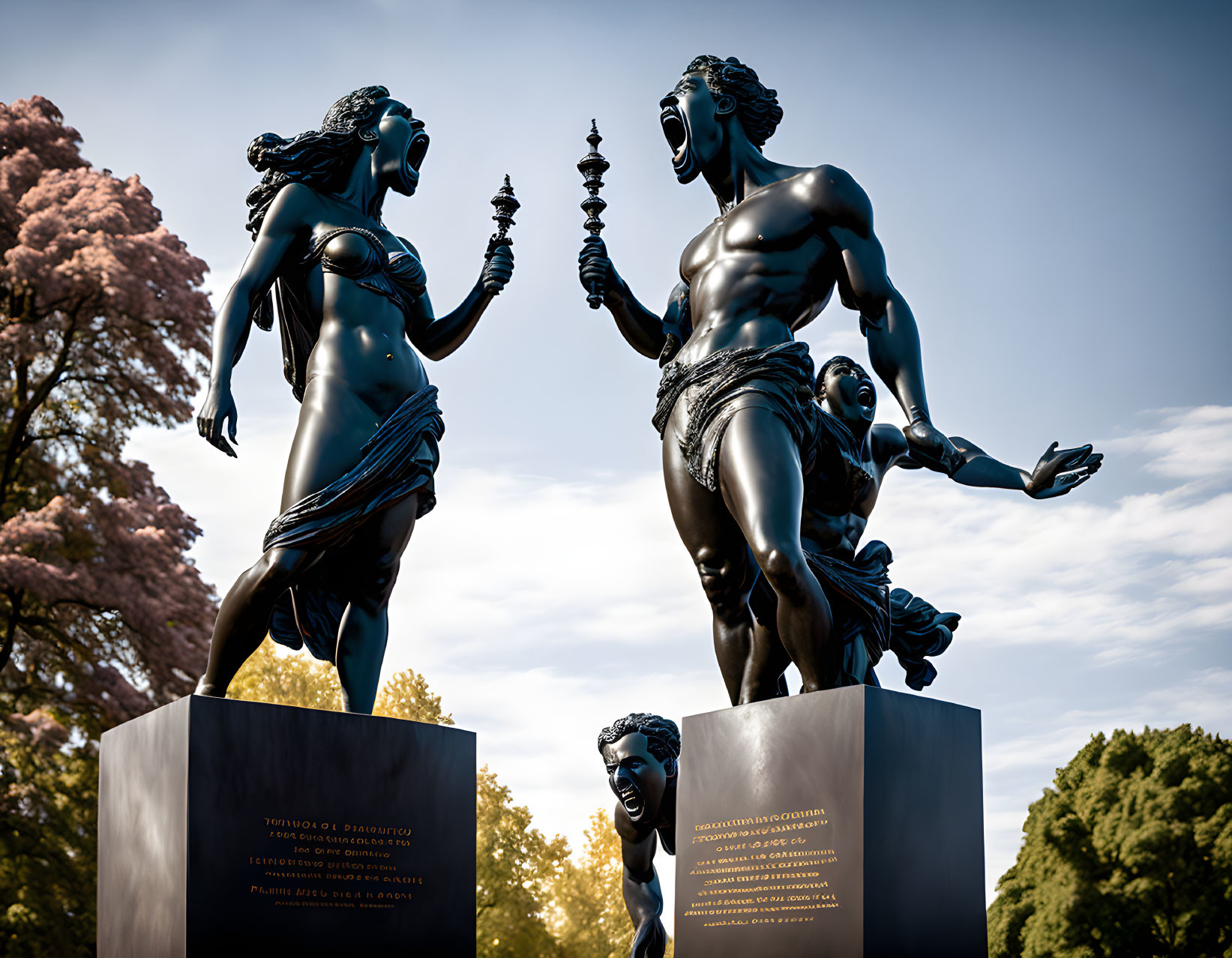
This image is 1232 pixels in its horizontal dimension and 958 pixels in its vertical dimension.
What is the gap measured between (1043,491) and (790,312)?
1.41 m

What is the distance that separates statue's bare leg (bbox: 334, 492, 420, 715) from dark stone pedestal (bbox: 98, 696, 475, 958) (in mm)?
290

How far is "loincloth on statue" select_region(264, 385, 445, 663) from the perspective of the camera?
6949mm

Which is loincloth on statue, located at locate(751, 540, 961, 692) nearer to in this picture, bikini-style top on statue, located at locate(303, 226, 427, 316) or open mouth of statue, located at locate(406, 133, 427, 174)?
bikini-style top on statue, located at locate(303, 226, 427, 316)

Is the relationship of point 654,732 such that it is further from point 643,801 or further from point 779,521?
point 779,521

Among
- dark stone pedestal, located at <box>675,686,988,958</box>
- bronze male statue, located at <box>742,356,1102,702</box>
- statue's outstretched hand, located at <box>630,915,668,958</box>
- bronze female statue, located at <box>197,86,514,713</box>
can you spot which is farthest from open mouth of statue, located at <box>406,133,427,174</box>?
statue's outstretched hand, located at <box>630,915,668,958</box>

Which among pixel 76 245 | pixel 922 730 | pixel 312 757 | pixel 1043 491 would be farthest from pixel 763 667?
pixel 76 245

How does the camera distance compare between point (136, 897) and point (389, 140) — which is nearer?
point (136, 897)

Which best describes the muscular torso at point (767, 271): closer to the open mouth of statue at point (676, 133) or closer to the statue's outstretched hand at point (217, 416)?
the open mouth of statue at point (676, 133)

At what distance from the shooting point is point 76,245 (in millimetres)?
20031

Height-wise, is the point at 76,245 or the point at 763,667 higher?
the point at 76,245

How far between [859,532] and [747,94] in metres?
2.75

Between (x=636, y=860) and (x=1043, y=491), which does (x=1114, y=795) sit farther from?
(x=1043, y=491)

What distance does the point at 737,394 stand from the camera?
6.64 meters

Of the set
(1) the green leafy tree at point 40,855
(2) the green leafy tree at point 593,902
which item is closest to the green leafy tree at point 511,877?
(2) the green leafy tree at point 593,902
